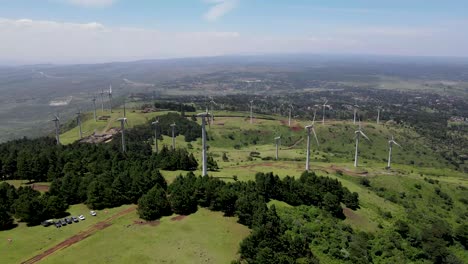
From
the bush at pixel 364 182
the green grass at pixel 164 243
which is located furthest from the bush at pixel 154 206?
the bush at pixel 364 182

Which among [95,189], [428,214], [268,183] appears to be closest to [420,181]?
[428,214]

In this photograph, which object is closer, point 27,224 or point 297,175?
point 27,224

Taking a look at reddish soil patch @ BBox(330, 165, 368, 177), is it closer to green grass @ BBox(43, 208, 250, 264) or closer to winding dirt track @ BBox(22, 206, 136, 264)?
green grass @ BBox(43, 208, 250, 264)

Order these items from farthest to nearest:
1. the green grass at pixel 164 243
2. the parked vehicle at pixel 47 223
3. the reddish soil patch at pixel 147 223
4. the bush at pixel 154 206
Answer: the bush at pixel 154 206 < the parked vehicle at pixel 47 223 < the reddish soil patch at pixel 147 223 < the green grass at pixel 164 243

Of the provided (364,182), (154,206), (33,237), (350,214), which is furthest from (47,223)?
(364,182)

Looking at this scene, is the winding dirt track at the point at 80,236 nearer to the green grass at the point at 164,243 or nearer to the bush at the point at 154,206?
the green grass at the point at 164,243

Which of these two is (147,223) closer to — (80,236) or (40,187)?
(80,236)

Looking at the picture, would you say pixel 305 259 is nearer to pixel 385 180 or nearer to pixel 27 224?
pixel 27 224
